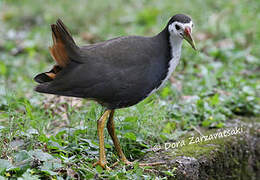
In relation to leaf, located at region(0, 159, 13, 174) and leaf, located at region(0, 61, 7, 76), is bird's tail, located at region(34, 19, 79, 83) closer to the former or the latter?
leaf, located at region(0, 159, 13, 174)

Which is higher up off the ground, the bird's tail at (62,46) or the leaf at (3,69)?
the leaf at (3,69)

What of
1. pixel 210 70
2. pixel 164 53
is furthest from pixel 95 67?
pixel 210 70

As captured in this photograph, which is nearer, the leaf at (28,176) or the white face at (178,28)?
the leaf at (28,176)

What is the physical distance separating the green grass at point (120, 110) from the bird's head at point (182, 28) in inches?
34.6

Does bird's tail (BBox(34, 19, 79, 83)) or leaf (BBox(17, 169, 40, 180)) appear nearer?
leaf (BBox(17, 169, 40, 180))

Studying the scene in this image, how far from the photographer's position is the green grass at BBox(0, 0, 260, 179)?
350 centimetres

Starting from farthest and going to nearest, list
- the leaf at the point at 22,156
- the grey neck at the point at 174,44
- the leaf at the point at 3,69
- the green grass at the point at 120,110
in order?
the leaf at the point at 3,69, the grey neck at the point at 174,44, the green grass at the point at 120,110, the leaf at the point at 22,156

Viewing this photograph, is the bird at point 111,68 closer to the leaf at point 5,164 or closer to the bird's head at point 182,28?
the bird's head at point 182,28

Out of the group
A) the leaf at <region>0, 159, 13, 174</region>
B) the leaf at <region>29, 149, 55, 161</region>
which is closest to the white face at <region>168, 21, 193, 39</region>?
the leaf at <region>29, 149, 55, 161</region>

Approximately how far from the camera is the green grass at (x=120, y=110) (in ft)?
11.5

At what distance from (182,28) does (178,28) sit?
4 centimetres

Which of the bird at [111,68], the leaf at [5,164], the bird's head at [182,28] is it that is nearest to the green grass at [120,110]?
the leaf at [5,164]

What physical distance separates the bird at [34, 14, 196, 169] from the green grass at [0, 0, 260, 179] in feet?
1.30

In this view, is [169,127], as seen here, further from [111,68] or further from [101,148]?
[111,68]
